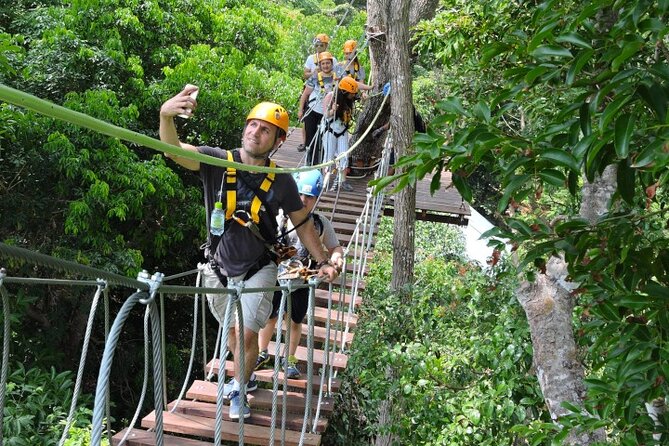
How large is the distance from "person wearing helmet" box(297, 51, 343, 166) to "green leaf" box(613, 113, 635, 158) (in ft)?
16.1

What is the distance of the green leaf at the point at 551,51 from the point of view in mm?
1361

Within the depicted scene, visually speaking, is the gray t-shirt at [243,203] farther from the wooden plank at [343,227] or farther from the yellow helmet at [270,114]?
the wooden plank at [343,227]

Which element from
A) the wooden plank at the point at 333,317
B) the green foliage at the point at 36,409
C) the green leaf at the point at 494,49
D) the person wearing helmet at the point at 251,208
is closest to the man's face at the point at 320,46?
the wooden plank at the point at 333,317

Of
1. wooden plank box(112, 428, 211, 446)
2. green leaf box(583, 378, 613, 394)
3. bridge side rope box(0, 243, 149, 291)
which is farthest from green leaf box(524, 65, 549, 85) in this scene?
wooden plank box(112, 428, 211, 446)

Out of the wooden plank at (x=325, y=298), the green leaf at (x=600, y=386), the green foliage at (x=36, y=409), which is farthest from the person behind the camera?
the green foliage at (x=36, y=409)

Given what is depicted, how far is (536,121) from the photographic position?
379cm

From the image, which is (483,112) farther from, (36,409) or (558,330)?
(36,409)

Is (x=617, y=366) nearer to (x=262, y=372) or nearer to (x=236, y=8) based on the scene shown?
(x=262, y=372)

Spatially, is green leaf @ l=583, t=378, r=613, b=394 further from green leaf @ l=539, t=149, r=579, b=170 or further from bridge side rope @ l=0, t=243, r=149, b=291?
bridge side rope @ l=0, t=243, r=149, b=291

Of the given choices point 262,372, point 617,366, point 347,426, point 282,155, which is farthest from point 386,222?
point 617,366

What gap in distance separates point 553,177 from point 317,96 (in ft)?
16.7

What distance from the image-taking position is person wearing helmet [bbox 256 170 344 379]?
304 centimetres

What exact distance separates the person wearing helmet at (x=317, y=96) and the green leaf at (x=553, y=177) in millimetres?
4708

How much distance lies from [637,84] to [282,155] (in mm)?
6968
